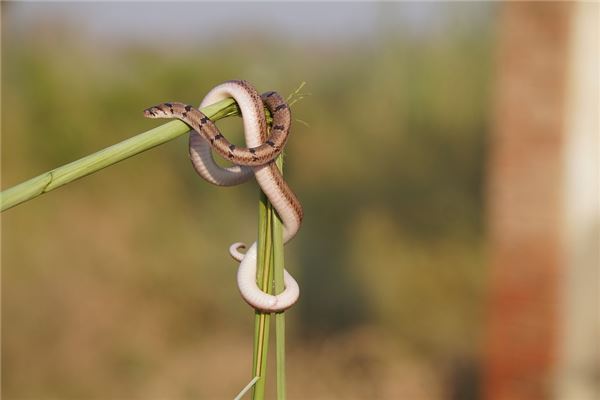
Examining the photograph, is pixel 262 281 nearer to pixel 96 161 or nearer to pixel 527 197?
pixel 96 161

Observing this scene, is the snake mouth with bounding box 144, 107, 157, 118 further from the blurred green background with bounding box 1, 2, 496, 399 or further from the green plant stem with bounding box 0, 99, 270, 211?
the blurred green background with bounding box 1, 2, 496, 399

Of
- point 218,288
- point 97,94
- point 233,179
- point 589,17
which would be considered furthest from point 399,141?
point 233,179

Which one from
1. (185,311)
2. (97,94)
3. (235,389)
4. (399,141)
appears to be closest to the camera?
(235,389)

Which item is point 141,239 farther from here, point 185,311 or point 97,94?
point 97,94

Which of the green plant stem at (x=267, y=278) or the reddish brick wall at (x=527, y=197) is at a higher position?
the reddish brick wall at (x=527, y=197)

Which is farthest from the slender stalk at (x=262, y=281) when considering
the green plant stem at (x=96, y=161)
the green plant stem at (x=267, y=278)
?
the green plant stem at (x=96, y=161)

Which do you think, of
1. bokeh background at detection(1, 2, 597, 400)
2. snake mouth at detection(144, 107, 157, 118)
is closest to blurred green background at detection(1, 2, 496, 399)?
bokeh background at detection(1, 2, 597, 400)

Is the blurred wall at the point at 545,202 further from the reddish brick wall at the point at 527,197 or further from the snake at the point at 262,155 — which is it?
the snake at the point at 262,155
